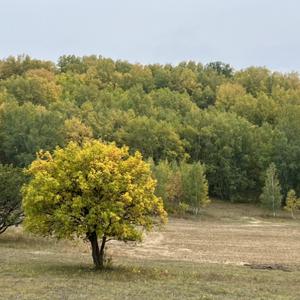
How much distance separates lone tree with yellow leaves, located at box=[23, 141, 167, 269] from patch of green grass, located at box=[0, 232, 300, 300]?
210 centimetres

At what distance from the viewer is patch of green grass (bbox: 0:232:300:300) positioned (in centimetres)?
2331

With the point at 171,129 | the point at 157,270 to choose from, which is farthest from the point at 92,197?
the point at 171,129

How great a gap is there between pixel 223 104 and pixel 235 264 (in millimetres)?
129434

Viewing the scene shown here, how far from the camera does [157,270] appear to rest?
103 ft

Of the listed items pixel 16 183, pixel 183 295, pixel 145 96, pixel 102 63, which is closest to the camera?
pixel 183 295

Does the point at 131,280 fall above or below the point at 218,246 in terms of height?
above

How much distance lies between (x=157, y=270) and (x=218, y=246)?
22.5 meters

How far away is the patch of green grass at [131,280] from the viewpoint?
2331cm

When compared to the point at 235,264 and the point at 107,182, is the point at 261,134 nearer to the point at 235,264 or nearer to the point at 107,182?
the point at 235,264

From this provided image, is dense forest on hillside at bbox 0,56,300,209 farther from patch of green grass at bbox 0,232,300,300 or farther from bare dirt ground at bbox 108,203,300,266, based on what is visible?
patch of green grass at bbox 0,232,300,300

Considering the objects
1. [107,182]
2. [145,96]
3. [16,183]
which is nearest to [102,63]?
[145,96]

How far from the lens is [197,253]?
155ft

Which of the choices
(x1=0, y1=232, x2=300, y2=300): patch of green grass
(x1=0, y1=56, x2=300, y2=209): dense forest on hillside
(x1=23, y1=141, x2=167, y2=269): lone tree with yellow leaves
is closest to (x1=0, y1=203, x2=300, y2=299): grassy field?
(x1=0, y1=232, x2=300, y2=300): patch of green grass

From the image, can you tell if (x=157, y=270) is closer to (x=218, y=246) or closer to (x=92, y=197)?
(x=92, y=197)
